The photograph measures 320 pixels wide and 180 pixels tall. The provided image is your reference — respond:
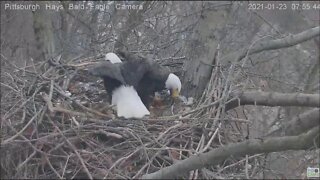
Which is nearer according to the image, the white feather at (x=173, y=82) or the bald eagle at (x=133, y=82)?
the bald eagle at (x=133, y=82)

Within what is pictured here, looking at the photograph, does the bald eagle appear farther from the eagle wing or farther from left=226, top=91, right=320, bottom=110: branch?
left=226, top=91, right=320, bottom=110: branch

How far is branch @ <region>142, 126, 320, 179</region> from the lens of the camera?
214 cm

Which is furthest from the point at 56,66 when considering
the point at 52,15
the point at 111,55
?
the point at 52,15

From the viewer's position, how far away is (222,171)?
358cm

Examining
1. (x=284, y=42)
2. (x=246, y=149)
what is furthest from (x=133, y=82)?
(x=246, y=149)

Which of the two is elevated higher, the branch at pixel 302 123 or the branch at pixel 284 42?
the branch at pixel 284 42

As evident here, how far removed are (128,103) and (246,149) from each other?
6.26 ft

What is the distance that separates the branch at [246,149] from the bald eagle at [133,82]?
55.1 inches

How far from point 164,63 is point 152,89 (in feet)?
1.93

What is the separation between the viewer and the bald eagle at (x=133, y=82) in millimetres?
4055

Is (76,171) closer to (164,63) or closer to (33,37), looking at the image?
(164,63)

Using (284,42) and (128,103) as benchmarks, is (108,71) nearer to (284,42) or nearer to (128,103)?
(128,103)

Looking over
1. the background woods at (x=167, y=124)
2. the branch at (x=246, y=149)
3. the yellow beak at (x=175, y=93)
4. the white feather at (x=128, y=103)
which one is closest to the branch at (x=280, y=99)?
the background woods at (x=167, y=124)

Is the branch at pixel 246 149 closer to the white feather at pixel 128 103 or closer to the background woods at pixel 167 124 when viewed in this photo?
the background woods at pixel 167 124
